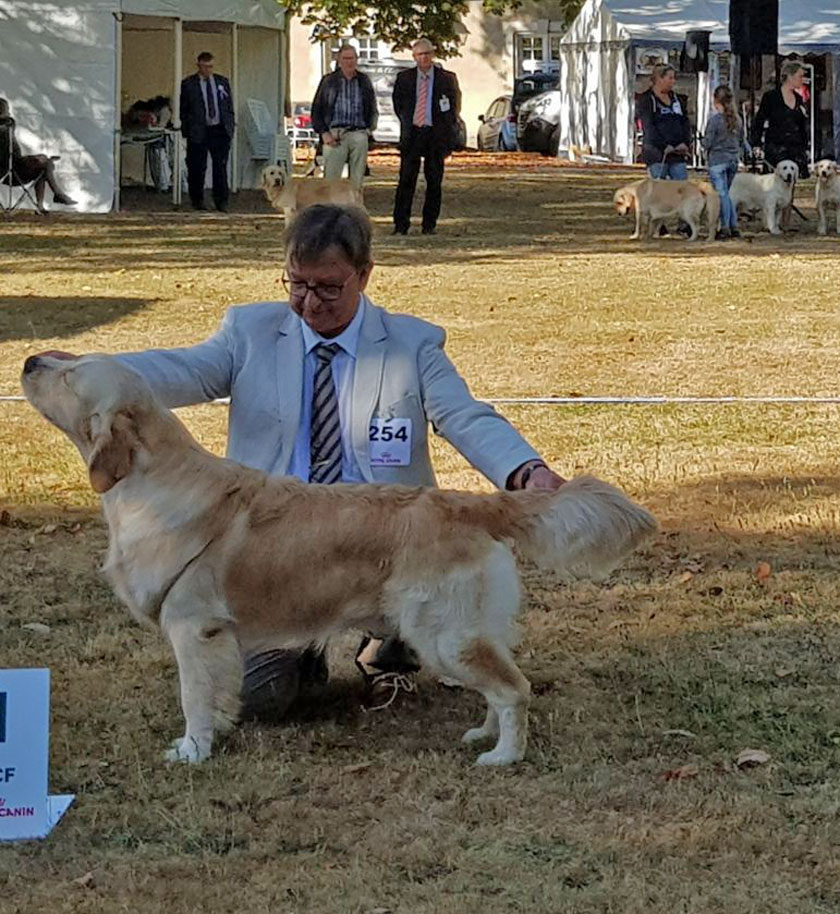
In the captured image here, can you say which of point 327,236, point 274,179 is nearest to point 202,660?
point 327,236

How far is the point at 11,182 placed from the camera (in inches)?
867

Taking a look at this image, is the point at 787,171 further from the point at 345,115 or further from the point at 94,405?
the point at 94,405

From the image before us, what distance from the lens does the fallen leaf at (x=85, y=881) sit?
3820mm

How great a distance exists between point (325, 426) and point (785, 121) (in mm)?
17874

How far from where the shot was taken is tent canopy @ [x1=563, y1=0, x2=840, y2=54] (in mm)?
31234

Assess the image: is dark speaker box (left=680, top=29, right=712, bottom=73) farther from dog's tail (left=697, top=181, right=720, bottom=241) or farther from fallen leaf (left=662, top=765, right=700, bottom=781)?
fallen leaf (left=662, top=765, right=700, bottom=781)

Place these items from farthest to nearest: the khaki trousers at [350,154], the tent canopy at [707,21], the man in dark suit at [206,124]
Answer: the tent canopy at [707,21]
the man in dark suit at [206,124]
the khaki trousers at [350,154]

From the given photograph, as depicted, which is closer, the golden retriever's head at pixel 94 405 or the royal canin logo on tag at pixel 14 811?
the royal canin logo on tag at pixel 14 811

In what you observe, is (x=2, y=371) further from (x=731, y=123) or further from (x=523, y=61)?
(x=523, y=61)

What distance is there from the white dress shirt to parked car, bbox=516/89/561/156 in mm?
37513

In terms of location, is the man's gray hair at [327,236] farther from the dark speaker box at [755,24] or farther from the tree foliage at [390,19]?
the tree foliage at [390,19]

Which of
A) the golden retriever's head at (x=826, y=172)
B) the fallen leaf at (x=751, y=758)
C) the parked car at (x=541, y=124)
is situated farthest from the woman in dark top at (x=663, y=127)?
the parked car at (x=541, y=124)

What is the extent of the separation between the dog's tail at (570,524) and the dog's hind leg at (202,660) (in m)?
0.69

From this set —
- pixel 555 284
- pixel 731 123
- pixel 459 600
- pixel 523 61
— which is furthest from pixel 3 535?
pixel 523 61
